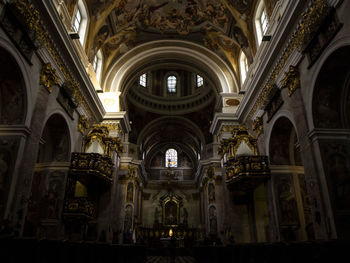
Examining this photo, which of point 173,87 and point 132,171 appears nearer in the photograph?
point 132,171

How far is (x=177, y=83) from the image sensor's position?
2645 centimetres

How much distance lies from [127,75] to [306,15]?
419 inches

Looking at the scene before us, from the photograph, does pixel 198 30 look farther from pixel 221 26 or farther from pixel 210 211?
pixel 210 211

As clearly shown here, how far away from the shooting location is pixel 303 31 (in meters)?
7.78

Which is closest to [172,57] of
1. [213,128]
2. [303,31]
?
[213,128]

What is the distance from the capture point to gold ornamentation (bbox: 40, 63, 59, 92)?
839 centimetres

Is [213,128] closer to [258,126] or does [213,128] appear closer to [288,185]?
[258,126]

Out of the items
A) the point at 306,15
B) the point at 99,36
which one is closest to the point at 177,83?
the point at 99,36

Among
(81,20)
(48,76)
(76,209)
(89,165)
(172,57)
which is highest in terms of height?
(172,57)

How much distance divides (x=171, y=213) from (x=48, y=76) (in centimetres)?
2257

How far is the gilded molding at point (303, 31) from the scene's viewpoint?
6.80m

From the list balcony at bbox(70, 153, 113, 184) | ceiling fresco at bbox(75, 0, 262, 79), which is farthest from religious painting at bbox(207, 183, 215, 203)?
balcony at bbox(70, 153, 113, 184)

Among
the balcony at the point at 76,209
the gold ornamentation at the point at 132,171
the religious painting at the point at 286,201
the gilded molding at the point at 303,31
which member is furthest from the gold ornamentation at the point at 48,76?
the gold ornamentation at the point at 132,171

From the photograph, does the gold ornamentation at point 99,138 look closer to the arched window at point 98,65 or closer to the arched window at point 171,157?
the arched window at point 98,65
